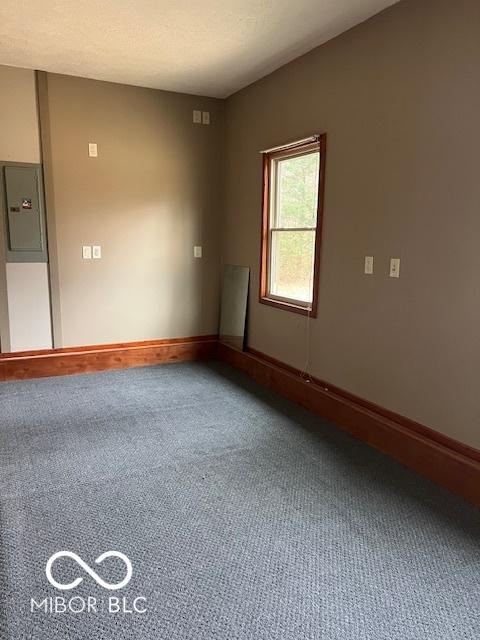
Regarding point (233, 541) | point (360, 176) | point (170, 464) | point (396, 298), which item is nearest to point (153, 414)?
point (170, 464)

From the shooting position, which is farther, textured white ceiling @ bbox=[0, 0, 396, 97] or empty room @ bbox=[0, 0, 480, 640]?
textured white ceiling @ bbox=[0, 0, 396, 97]

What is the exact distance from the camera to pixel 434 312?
2.66 meters

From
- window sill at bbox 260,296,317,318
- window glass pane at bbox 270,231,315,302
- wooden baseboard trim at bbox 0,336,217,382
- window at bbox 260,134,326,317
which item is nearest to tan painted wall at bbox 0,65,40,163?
wooden baseboard trim at bbox 0,336,217,382

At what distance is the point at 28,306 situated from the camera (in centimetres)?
430

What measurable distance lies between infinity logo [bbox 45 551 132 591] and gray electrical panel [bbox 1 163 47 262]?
9.89 ft

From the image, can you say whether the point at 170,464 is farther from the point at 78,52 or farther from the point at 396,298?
the point at 78,52

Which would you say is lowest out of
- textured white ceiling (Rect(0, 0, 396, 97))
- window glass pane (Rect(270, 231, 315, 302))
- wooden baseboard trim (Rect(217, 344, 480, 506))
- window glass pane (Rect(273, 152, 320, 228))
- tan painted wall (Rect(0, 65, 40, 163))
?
wooden baseboard trim (Rect(217, 344, 480, 506))

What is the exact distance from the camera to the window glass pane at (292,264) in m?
3.83

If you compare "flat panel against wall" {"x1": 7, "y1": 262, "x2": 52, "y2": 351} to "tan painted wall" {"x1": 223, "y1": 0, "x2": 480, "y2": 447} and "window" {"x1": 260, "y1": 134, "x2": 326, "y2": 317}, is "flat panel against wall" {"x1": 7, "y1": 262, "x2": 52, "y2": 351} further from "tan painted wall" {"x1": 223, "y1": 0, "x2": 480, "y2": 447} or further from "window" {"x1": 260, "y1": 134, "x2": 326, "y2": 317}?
"tan painted wall" {"x1": 223, "y1": 0, "x2": 480, "y2": 447}

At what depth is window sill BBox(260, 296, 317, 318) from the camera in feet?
12.3

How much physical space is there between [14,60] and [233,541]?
4049 mm

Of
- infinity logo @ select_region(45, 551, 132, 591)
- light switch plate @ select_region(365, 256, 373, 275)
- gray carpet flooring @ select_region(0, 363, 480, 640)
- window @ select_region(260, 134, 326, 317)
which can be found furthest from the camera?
window @ select_region(260, 134, 326, 317)

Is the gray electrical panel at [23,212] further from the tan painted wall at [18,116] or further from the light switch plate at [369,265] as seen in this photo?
the light switch plate at [369,265]

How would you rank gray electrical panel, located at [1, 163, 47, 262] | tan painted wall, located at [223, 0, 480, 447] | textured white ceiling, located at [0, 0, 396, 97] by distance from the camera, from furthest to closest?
1. gray electrical panel, located at [1, 163, 47, 262]
2. textured white ceiling, located at [0, 0, 396, 97]
3. tan painted wall, located at [223, 0, 480, 447]
